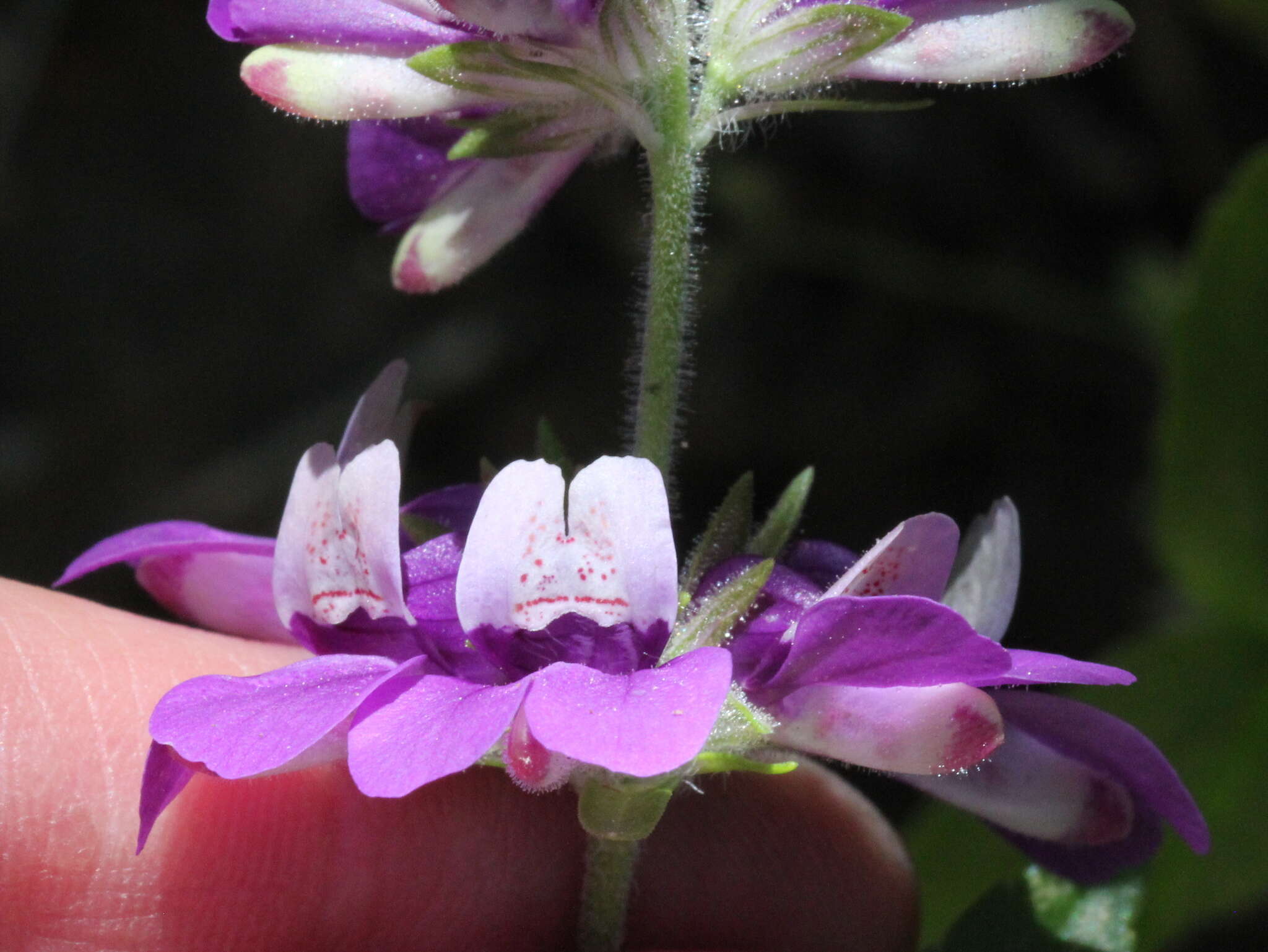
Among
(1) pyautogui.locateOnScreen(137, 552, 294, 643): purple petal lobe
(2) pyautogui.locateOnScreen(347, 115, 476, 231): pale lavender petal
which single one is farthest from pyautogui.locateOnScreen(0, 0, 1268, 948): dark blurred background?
(1) pyautogui.locateOnScreen(137, 552, 294, 643): purple petal lobe

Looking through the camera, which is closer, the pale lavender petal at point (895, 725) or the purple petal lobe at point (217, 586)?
the pale lavender petal at point (895, 725)

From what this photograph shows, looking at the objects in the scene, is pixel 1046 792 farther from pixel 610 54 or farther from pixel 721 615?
pixel 610 54

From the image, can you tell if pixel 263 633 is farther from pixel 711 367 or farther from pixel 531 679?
pixel 711 367

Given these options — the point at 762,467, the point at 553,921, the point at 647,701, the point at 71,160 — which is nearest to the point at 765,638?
the point at 647,701

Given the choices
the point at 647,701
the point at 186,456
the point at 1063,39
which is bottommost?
the point at 186,456

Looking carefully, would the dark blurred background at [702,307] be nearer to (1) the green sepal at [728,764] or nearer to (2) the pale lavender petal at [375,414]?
(2) the pale lavender petal at [375,414]

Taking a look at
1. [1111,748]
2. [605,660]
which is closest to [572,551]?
[605,660]

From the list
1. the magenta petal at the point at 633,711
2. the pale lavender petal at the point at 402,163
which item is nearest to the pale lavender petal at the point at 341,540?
the magenta petal at the point at 633,711
